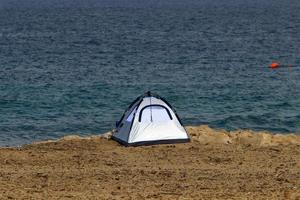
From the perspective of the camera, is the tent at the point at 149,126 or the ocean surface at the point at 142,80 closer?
the tent at the point at 149,126

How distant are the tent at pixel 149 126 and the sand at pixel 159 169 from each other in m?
0.42

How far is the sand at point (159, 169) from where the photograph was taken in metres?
13.8

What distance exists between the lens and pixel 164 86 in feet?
122

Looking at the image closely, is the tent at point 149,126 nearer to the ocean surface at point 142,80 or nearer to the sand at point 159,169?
the sand at point 159,169

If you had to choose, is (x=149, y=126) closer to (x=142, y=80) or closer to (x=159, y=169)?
(x=159, y=169)

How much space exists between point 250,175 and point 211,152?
3053 millimetres

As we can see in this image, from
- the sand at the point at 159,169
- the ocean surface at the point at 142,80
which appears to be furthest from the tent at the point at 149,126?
the ocean surface at the point at 142,80

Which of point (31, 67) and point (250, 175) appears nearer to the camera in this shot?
point (250, 175)

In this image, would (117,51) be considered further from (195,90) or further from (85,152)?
(85,152)

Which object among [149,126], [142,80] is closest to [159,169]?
[149,126]

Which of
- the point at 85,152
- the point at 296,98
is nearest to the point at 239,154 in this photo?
the point at 85,152

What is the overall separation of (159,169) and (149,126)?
458cm

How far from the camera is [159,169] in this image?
660 inches

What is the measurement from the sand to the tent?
0.42m
